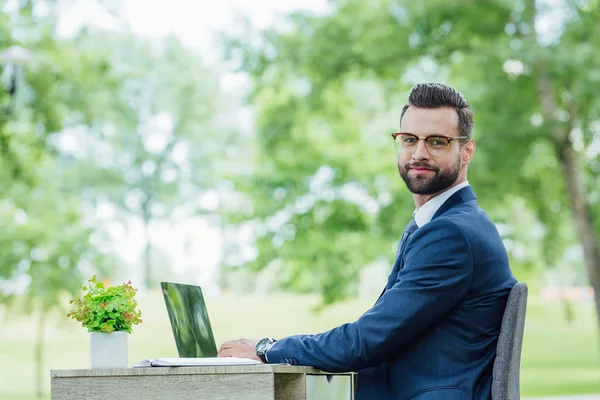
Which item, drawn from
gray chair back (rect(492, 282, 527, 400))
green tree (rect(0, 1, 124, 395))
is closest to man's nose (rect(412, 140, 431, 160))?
gray chair back (rect(492, 282, 527, 400))

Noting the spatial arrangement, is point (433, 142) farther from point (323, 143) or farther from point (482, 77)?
point (323, 143)

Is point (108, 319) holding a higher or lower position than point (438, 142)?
lower

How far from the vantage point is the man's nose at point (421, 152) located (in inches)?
102

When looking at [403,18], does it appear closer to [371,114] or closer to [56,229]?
[56,229]

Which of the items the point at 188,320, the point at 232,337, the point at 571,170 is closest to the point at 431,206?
the point at 188,320

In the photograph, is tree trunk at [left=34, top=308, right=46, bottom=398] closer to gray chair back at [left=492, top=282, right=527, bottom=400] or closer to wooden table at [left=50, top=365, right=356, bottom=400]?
wooden table at [left=50, top=365, right=356, bottom=400]

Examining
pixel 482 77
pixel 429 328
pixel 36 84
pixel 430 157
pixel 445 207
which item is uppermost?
pixel 482 77

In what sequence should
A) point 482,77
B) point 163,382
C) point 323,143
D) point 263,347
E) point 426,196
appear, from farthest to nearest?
point 323,143, point 482,77, point 426,196, point 263,347, point 163,382

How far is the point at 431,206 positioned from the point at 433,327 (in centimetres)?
36

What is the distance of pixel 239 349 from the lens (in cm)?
259

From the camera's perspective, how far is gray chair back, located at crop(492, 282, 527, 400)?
2.44 metres

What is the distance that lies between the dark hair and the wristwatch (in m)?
0.73

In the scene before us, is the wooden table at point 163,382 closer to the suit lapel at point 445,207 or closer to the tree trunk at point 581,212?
the suit lapel at point 445,207

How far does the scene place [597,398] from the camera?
501 inches
